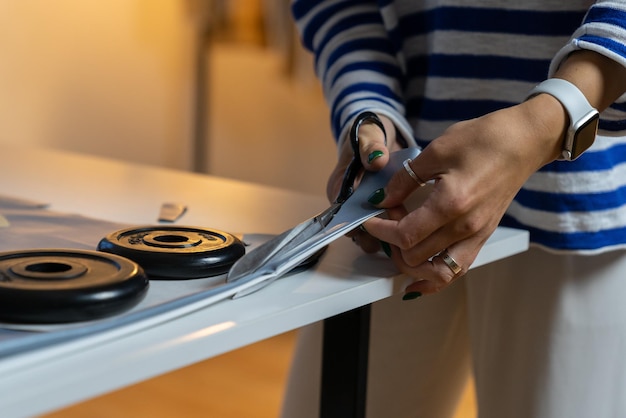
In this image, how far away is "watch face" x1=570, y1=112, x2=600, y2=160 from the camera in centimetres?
62

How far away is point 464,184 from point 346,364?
198 millimetres

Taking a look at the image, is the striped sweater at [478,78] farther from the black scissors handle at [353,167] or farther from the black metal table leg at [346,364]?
the black metal table leg at [346,364]

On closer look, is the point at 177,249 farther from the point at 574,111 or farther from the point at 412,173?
the point at 574,111

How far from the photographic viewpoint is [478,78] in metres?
0.82

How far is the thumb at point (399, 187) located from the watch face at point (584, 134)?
0.38 ft

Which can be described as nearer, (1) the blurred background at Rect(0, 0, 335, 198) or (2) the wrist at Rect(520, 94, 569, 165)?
(2) the wrist at Rect(520, 94, 569, 165)

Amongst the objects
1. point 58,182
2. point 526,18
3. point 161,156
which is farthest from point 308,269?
point 161,156

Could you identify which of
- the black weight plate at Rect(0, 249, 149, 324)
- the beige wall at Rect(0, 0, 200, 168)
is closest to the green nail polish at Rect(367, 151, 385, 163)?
the black weight plate at Rect(0, 249, 149, 324)

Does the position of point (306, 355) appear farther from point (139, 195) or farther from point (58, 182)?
point (58, 182)

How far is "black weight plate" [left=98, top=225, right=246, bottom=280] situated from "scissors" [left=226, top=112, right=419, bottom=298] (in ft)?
0.07

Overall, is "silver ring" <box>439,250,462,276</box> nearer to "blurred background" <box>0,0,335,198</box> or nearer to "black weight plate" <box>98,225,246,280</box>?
"black weight plate" <box>98,225,246,280</box>

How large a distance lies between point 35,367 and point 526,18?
56 cm

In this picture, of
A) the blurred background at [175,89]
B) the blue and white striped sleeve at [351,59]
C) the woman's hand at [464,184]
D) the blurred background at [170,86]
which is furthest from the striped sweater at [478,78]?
the blurred background at [170,86]

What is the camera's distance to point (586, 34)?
25.6 inches
